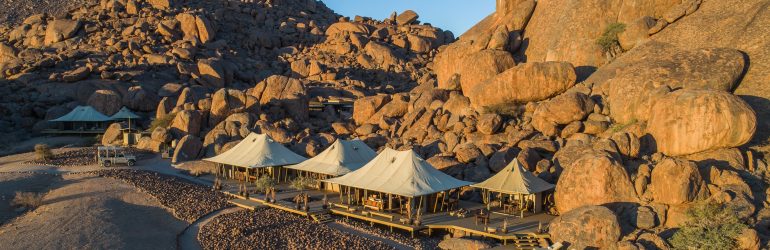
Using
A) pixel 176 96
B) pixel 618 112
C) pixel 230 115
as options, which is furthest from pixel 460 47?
pixel 176 96

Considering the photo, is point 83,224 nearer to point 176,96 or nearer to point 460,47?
point 460,47

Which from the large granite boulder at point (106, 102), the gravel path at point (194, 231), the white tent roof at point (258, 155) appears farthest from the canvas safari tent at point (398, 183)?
the large granite boulder at point (106, 102)

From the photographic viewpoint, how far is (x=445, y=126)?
108ft

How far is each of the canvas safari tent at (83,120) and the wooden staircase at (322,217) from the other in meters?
31.1

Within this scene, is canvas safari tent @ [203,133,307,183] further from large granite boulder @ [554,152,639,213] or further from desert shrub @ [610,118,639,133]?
desert shrub @ [610,118,639,133]

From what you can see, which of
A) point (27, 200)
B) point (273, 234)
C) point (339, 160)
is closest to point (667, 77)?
point (339, 160)

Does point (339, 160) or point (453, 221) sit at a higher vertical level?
point (339, 160)

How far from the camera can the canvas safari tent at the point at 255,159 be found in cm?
3041

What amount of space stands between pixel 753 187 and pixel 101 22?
239ft

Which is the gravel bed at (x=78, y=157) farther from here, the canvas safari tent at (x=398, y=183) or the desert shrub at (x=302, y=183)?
the canvas safari tent at (x=398, y=183)

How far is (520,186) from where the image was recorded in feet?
72.0

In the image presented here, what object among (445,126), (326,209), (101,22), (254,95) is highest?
(101,22)

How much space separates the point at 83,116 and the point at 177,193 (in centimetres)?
2482

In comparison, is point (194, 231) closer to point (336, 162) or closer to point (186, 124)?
point (336, 162)
